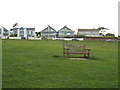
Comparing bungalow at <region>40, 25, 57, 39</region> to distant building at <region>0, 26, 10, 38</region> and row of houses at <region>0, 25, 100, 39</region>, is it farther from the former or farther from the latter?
distant building at <region>0, 26, 10, 38</region>

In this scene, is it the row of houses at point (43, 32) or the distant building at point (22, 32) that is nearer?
the distant building at point (22, 32)

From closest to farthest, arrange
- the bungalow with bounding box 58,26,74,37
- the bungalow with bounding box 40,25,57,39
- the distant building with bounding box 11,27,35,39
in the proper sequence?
the distant building with bounding box 11,27,35,39 < the bungalow with bounding box 40,25,57,39 < the bungalow with bounding box 58,26,74,37

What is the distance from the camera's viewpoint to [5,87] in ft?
19.8

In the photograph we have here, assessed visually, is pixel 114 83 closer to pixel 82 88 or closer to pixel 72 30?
pixel 82 88

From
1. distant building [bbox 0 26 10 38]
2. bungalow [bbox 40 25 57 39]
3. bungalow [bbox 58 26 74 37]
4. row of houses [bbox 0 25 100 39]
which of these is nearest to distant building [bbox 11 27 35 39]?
row of houses [bbox 0 25 100 39]

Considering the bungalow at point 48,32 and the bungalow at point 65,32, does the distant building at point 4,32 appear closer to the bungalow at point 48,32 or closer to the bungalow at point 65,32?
the bungalow at point 48,32

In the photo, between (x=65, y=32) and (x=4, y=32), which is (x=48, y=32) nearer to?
(x=65, y=32)

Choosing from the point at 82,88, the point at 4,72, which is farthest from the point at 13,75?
the point at 82,88

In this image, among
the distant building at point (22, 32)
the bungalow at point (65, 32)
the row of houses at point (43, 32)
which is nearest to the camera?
the distant building at point (22, 32)

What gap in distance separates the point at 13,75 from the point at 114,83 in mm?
3985

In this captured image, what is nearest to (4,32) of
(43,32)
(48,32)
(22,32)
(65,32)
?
(22,32)

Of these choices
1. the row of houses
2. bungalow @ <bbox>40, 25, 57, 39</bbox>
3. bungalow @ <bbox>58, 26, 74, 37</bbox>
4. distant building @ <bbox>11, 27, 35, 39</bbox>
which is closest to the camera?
distant building @ <bbox>11, 27, 35, 39</bbox>

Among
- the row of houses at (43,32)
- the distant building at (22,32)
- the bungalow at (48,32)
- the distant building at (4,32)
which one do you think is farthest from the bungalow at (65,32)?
the distant building at (4,32)

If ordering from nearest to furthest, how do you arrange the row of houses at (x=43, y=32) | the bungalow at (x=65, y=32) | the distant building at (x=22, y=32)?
the distant building at (x=22, y=32)
the row of houses at (x=43, y=32)
the bungalow at (x=65, y=32)
